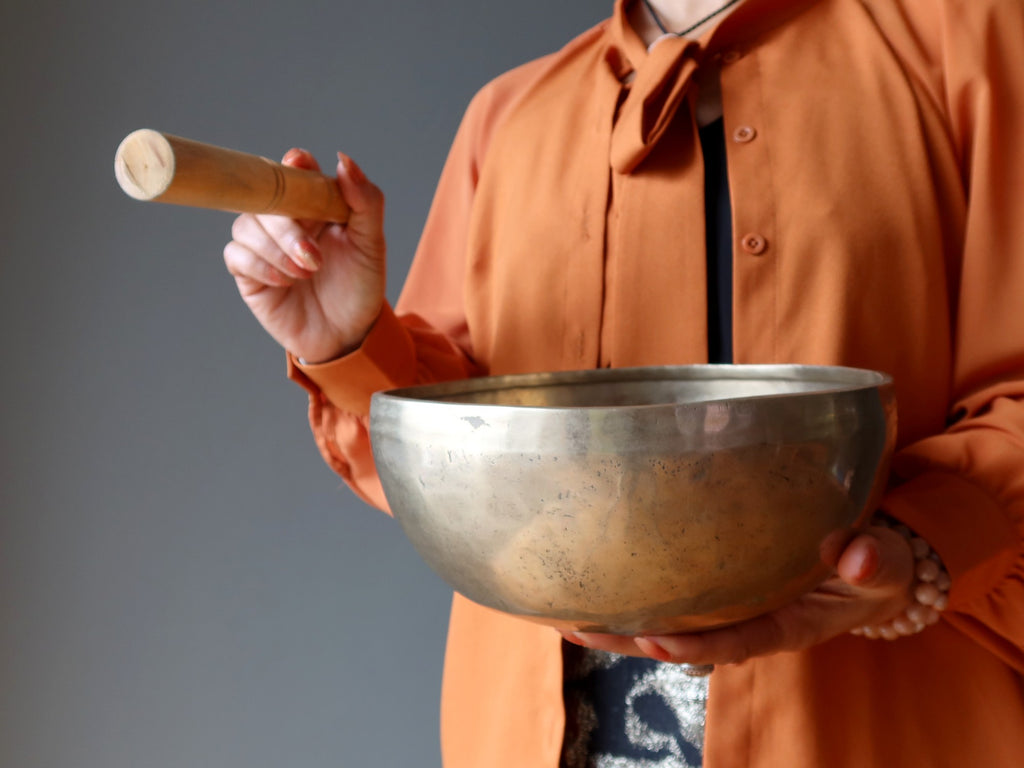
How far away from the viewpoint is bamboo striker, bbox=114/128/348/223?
423mm

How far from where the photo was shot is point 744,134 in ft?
1.95

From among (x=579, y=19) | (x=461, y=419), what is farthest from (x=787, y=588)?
(x=579, y=19)

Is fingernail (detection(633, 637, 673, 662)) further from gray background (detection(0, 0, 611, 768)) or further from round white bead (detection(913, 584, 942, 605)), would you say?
gray background (detection(0, 0, 611, 768))

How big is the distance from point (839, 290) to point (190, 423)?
2.76ft

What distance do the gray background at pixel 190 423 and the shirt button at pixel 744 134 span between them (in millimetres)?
548

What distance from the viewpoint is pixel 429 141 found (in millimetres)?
1122

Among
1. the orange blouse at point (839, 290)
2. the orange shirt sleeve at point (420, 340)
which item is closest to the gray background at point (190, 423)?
the orange shirt sleeve at point (420, 340)

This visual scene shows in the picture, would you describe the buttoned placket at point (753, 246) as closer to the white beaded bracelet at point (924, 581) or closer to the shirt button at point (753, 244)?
the shirt button at point (753, 244)

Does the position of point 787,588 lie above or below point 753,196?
below

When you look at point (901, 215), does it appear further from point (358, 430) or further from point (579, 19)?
point (579, 19)

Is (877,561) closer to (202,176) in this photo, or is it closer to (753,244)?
(753,244)

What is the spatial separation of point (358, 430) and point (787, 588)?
40cm

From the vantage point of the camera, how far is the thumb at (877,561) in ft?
1.27

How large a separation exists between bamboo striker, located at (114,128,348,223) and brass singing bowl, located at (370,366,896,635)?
0.15 metres
